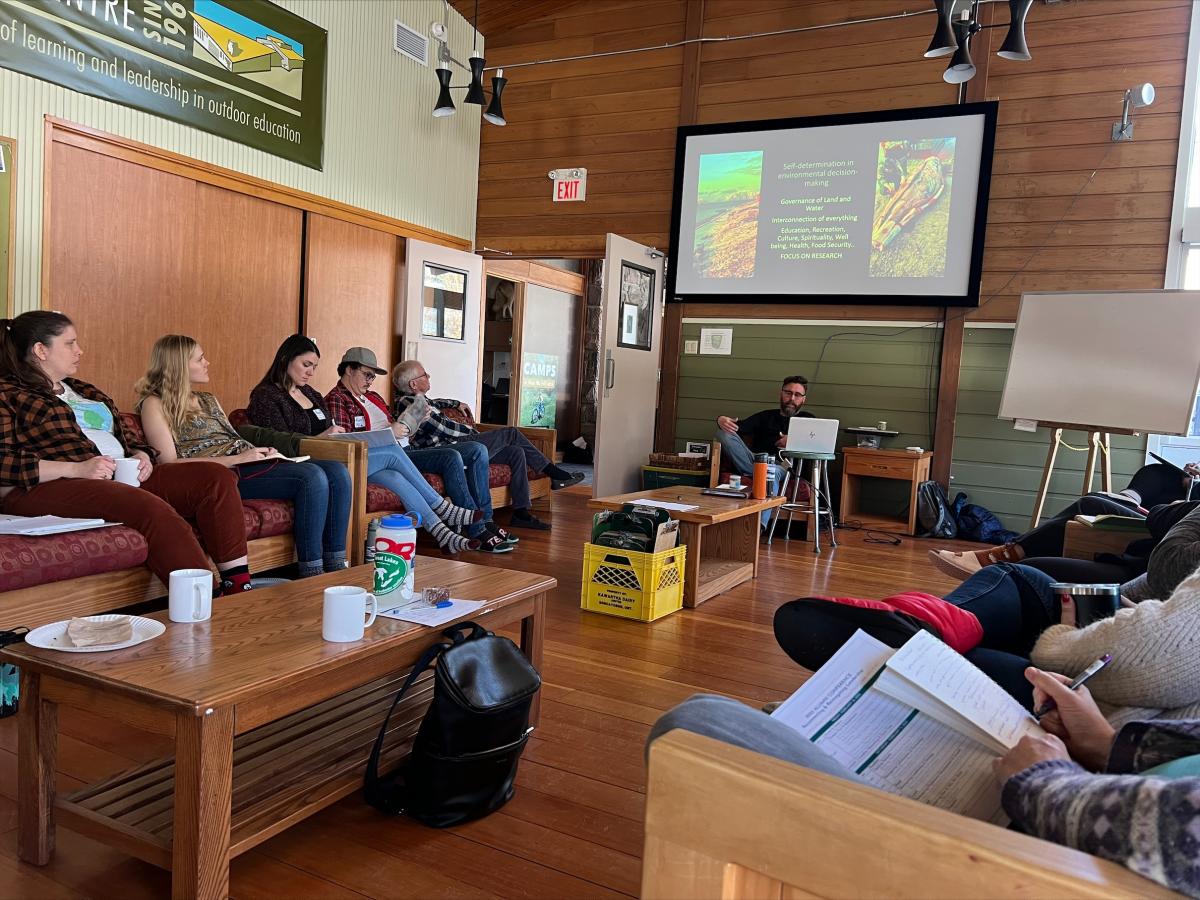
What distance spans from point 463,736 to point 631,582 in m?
1.73

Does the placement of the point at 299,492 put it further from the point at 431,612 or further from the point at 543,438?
the point at 543,438

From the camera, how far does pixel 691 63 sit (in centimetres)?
653

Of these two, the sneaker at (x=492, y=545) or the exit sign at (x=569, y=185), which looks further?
the exit sign at (x=569, y=185)

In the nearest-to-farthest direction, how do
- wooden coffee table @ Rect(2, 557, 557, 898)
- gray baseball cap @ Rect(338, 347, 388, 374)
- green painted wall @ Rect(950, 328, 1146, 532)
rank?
wooden coffee table @ Rect(2, 557, 557, 898) < gray baseball cap @ Rect(338, 347, 388, 374) < green painted wall @ Rect(950, 328, 1146, 532)

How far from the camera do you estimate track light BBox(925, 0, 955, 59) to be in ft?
14.9

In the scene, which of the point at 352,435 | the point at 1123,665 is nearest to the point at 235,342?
the point at 352,435

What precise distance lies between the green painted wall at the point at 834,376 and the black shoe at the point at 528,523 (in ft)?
6.35

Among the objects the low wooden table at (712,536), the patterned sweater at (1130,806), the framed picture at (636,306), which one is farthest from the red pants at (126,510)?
the framed picture at (636,306)

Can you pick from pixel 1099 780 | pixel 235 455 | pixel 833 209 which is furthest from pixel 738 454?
pixel 1099 780

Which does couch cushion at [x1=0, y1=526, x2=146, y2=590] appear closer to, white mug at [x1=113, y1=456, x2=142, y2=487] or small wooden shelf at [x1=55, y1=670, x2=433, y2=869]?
white mug at [x1=113, y1=456, x2=142, y2=487]

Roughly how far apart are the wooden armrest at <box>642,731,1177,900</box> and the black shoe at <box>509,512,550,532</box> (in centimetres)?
445

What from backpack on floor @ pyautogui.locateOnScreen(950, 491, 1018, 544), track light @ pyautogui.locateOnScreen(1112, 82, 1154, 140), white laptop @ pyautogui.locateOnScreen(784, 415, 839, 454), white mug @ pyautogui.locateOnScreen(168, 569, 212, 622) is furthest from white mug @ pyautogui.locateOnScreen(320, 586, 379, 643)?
track light @ pyautogui.locateOnScreen(1112, 82, 1154, 140)

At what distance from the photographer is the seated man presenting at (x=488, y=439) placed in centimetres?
481

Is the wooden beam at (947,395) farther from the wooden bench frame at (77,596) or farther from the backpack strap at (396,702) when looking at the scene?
the backpack strap at (396,702)
